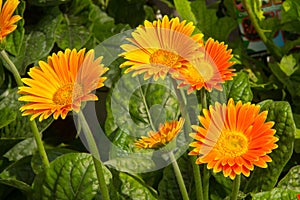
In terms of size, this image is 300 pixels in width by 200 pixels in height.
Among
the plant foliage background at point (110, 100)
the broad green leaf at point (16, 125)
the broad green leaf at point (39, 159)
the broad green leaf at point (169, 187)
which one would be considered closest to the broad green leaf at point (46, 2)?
the plant foliage background at point (110, 100)

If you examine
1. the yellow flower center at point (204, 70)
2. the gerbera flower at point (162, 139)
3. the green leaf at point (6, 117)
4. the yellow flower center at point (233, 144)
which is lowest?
the green leaf at point (6, 117)

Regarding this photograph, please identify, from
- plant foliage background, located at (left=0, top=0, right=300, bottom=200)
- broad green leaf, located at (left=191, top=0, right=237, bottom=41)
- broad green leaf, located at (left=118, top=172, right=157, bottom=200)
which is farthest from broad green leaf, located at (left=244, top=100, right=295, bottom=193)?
broad green leaf, located at (left=191, top=0, right=237, bottom=41)

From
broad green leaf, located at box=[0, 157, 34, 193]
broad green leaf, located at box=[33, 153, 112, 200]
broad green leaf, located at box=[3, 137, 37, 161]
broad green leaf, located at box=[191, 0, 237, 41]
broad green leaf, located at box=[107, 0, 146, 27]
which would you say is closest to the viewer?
broad green leaf, located at box=[33, 153, 112, 200]

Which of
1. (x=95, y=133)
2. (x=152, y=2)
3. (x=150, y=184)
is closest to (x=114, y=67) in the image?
(x=95, y=133)

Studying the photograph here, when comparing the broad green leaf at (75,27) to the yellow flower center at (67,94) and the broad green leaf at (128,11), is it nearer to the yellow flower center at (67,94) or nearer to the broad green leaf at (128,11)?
the broad green leaf at (128,11)

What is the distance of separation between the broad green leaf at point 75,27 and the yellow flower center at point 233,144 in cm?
56

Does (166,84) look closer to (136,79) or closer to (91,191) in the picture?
(136,79)

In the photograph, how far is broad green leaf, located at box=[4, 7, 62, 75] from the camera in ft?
3.48

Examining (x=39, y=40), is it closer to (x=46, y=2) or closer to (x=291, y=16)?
(x=46, y=2)

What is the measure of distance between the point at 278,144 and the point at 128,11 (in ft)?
1.97

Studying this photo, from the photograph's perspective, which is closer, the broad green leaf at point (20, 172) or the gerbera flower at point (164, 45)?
the gerbera flower at point (164, 45)

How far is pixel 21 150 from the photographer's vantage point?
1058 millimetres

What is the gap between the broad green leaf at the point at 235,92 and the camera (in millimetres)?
892

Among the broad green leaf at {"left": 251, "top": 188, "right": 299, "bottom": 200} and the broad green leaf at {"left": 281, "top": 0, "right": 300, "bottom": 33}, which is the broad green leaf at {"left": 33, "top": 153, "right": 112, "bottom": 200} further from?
the broad green leaf at {"left": 281, "top": 0, "right": 300, "bottom": 33}
